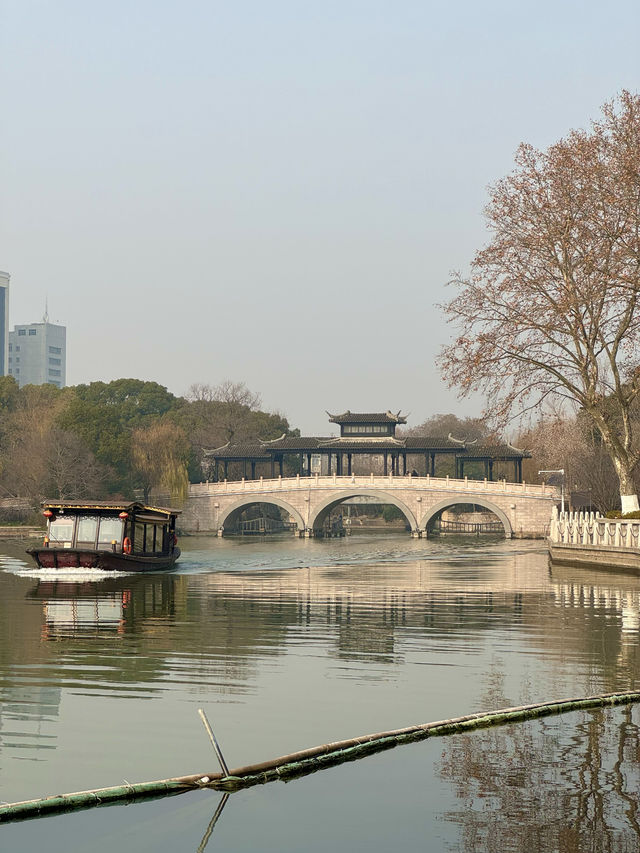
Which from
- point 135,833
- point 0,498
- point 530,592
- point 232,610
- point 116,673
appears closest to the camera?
point 135,833

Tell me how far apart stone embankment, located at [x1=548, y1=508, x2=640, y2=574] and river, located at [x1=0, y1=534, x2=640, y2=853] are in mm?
7473

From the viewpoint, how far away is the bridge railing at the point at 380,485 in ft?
202

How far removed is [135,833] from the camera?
18.8ft

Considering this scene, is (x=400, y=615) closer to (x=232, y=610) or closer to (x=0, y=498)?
(x=232, y=610)

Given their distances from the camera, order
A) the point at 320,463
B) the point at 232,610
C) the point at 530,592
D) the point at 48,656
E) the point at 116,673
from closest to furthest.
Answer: the point at 116,673 → the point at 48,656 → the point at 232,610 → the point at 530,592 → the point at 320,463

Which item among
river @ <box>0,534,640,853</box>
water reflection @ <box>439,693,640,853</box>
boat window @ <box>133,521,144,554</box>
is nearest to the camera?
water reflection @ <box>439,693,640,853</box>

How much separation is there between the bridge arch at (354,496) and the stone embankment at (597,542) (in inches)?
1212

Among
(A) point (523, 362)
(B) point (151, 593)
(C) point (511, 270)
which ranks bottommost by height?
(B) point (151, 593)

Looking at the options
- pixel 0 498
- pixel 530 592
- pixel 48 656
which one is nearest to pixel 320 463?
pixel 0 498

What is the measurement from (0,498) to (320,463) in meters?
46.0

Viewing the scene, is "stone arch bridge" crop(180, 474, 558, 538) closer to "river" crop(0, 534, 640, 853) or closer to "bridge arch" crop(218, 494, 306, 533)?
"bridge arch" crop(218, 494, 306, 533)

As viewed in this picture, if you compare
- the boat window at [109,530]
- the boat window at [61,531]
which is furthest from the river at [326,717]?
the boat window at [109,530]

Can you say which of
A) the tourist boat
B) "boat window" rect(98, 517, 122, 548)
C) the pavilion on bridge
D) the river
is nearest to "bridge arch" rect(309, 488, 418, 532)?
the pavilion on bridge

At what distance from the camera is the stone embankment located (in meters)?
26.1
